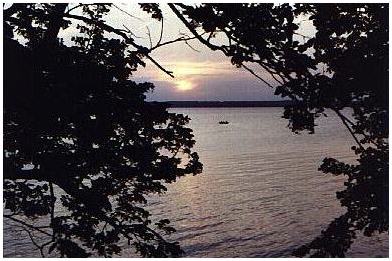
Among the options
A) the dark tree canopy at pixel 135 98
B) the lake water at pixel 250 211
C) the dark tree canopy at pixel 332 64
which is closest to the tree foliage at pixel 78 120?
the dark tree canopy at pixel 135 98

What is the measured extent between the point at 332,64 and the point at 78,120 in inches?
101

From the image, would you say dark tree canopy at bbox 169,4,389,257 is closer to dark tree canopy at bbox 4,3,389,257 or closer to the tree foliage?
dark tree canopy at bbox 4,3,389,257

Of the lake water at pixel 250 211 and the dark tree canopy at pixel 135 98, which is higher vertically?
the dark tree canopy at pixel 135 98

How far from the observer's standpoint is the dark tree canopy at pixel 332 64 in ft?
12.6

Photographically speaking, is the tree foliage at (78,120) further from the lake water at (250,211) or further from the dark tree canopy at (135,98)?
the lake water at (250,211)

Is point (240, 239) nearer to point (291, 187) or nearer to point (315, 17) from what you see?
point (291, 187)

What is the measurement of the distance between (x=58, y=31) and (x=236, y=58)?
2.21 m

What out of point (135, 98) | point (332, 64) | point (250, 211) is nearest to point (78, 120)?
point (135, 98)

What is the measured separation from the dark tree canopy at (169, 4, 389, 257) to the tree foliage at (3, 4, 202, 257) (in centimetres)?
121

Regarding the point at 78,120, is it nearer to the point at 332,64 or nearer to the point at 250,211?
the point at 332,64

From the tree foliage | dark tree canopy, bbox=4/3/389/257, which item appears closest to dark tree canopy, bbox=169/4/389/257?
dark tree canopy, bbox=4/3/389/257

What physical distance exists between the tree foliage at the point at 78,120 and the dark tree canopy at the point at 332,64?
47.5 inches

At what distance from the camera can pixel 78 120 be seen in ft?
15.5

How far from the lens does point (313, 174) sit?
3186cm
